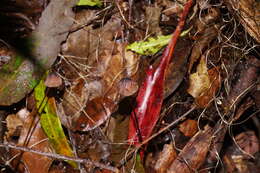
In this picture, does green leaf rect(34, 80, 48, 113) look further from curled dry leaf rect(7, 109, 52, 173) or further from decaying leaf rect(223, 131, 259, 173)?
decaying leaf rect(223, 131, 259, 173)

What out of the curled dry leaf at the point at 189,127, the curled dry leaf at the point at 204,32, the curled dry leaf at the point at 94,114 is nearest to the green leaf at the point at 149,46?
the curled dry leaf at the point at 204,32

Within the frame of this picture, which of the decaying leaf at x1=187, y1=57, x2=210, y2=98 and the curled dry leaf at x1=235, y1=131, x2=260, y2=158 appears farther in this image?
the curled dry leaf at x1=235, y1=131, x2=260, y2=158

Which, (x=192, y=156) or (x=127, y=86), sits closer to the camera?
(x=127, y=86)

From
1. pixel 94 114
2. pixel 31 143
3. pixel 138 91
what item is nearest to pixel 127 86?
pixel 138 91

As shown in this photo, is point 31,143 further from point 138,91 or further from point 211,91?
point 211,91

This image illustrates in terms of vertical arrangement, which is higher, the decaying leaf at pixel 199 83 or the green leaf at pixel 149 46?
the green leaf at pixel 149 46

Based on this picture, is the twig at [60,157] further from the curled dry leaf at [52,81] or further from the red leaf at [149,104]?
the curled dry leaf at [52,81]

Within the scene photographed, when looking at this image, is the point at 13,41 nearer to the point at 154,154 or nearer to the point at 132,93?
the point at 132,93

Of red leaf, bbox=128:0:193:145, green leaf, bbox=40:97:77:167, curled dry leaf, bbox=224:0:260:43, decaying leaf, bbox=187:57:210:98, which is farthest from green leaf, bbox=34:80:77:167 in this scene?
curled dry leaf, bbox=224:0:260:43
